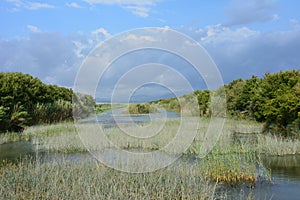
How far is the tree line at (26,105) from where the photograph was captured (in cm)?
1856

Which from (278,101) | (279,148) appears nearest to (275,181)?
(279,148)

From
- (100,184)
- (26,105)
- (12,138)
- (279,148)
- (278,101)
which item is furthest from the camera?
(26,105)

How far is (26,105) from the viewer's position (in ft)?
68.4

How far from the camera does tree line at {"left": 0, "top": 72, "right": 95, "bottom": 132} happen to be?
18.6 m

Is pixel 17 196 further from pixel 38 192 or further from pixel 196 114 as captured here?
pixel 196 114

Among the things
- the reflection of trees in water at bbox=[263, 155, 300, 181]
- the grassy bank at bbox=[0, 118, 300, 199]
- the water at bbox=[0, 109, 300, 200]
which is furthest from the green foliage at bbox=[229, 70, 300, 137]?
the grassy bank at bbox=[0, 118, 300, 199]

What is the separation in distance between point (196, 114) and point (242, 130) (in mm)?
4936

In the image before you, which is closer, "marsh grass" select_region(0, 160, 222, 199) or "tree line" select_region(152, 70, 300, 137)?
"marsh grass" select_region(0, 160, 222, 199)

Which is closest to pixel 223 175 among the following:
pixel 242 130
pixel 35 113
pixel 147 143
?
pixel 147 143

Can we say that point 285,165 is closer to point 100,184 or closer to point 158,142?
point 158,142

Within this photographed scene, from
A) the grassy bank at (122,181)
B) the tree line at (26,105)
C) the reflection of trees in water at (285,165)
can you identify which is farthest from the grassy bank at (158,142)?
the tree line at (26,105)

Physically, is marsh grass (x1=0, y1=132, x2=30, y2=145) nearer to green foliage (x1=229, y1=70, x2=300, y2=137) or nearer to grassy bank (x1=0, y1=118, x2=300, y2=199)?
grassy bank (x1=0, y1=118, x2=300, y2=199)

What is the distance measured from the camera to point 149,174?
6.78m

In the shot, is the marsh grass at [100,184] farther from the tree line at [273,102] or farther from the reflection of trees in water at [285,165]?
the tree line at [273,102]
